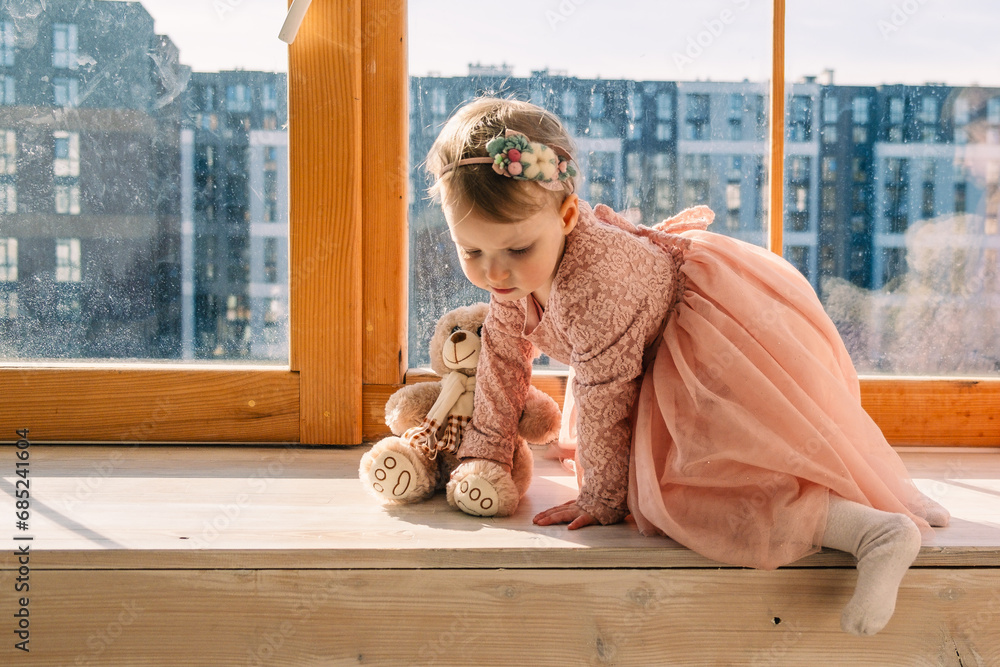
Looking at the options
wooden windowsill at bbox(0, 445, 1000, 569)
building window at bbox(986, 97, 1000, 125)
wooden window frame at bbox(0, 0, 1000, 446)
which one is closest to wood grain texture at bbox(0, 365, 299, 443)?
wooden window frame at bbox(0, 0, 1000, 446)

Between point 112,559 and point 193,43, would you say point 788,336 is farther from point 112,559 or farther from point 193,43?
point 193,43

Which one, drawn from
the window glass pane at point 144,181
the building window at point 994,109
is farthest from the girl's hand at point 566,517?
the building window at point 994,109

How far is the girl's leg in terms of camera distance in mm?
667

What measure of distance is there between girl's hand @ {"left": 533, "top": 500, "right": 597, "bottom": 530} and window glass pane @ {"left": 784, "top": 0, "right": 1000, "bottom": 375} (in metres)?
0.69

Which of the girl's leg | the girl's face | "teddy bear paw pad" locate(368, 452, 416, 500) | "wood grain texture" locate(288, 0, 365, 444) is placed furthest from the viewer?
"wood grain texture" locate(288, 0, 365, 444)

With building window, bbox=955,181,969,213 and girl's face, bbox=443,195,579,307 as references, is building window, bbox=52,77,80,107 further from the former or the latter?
building window, bbox=955,181,969,213

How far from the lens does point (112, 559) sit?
72 cm

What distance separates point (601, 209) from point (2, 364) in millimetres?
1081

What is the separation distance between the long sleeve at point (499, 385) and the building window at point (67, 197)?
2.60 feet

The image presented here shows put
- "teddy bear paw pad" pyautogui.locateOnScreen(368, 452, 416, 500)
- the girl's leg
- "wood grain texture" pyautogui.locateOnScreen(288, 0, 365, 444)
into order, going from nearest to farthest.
Result: the girl's leg < "teddy bear paw pad" pyautogui.locateOnScreen(368, 452, 416, 500) < "wood grain texture" pyautogui.locateOnScreen(288, 0, 365, 444)

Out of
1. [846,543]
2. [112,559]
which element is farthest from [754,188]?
[112,559]

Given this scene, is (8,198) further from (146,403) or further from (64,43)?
(146,403)

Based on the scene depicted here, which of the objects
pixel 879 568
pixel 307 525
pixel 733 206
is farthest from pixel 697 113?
pixel 307 525

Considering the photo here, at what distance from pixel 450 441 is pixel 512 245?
311mm
